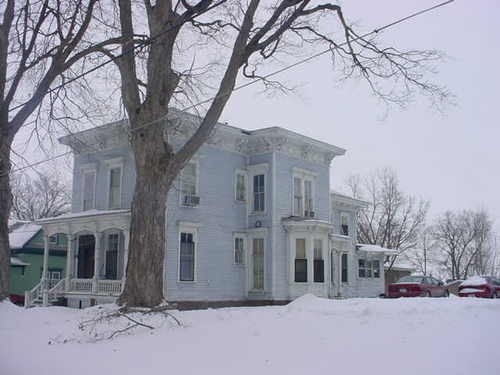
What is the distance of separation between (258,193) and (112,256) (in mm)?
6742

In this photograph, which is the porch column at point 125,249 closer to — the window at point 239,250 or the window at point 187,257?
the window at point 187,257

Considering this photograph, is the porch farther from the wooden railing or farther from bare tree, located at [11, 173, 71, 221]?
bare tree, located at [11, 173, 71, 221]

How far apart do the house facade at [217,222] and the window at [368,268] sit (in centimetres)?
779

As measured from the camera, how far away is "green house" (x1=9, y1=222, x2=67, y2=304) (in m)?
31.3

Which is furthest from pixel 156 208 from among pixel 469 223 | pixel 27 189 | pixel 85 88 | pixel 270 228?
pixel 469 223

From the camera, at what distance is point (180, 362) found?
341 inches

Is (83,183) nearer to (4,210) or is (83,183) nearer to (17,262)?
(4,210)

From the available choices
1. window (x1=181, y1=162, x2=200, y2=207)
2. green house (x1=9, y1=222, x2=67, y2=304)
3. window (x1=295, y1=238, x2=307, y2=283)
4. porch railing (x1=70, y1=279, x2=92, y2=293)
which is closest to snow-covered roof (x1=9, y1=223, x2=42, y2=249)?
green house (x1=9, y1=222, x2=67, y2=304)

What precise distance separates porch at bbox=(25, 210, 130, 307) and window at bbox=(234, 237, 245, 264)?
16.0 ft

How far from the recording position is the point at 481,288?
26438mm

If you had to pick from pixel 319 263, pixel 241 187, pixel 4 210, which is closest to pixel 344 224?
pixel 319 263

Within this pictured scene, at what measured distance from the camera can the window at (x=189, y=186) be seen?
22.6 meters

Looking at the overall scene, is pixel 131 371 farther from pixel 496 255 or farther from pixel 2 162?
pixel 496 255

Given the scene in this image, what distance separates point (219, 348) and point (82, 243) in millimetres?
16407
